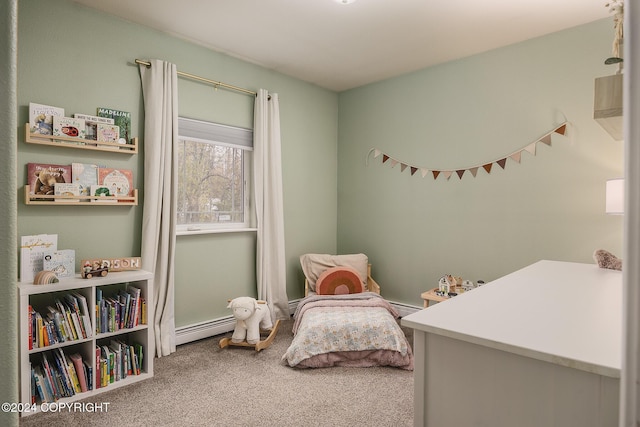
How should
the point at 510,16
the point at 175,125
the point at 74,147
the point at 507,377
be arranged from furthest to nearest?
the point at 175,125 → the point at 510,16 → the point at 74,147 → the point at 507,377

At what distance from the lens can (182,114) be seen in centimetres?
310

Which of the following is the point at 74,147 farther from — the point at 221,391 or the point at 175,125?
the point at 221,391

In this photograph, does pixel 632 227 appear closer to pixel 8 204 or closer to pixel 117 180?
pixel 8 204

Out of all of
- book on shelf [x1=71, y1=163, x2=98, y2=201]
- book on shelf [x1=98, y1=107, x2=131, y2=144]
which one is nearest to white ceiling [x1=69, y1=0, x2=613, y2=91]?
book on shelf [x1=98, y1=107, x2=131, y2=144]

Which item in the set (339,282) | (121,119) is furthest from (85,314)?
(339,282)

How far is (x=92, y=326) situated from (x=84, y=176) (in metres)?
1.01

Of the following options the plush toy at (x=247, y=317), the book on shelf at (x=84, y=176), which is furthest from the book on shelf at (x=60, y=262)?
the plush toy at (x=247, y=317)

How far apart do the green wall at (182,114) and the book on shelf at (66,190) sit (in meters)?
0.10

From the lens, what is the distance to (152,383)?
2379 millimetres

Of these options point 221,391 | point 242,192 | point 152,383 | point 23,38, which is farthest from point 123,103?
point 221,391

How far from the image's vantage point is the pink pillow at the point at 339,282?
3.51 m

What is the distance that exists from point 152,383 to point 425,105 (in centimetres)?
333

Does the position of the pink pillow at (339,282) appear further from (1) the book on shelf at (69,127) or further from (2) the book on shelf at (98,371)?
(1) the book on shelf at (69,127)

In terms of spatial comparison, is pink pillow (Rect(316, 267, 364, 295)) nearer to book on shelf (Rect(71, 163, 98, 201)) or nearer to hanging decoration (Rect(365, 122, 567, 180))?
hanging decoration (Rect(365, 122, 567, 180))
